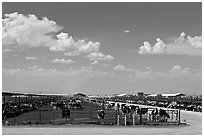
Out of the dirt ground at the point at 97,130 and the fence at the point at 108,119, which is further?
the fence at the point at 108,119

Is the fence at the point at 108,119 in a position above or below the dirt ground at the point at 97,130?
above

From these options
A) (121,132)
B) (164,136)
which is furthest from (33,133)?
(164,136)

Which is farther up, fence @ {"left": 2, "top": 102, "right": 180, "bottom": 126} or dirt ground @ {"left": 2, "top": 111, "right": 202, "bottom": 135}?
fence @ {"left": 2, "top": 102, "right": 180, "bottom": 126}

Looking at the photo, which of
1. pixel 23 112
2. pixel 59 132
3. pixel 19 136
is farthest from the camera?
pixel 23 112

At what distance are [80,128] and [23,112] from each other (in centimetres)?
1044

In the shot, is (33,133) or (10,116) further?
(10,116)

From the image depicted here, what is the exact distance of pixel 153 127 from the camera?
56.4ft

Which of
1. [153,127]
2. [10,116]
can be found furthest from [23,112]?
[153,127]

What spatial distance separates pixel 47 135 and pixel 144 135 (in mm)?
3747

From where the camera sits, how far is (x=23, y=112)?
2597cm

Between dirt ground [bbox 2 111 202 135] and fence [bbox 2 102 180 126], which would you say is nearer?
dirt ground [bbox 2 111 202 135]

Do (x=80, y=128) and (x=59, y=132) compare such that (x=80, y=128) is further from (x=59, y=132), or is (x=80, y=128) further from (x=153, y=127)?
(x=153, y=127)

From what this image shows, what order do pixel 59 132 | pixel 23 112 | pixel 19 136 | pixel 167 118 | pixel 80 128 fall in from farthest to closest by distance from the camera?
1. pixel 23 112
2. pixel 167 118
3. pixel 80 128
4. pixel 59 132
5. pixel 19 136

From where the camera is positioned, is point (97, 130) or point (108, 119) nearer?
point (97, 130)
